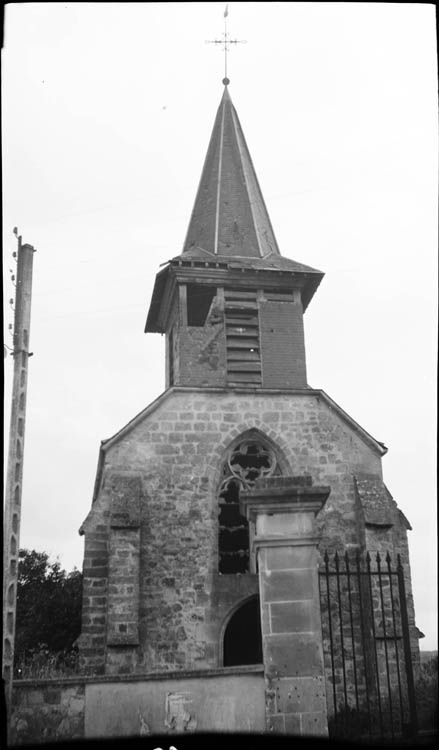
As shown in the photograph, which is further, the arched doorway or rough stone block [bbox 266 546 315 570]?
the arched doorway

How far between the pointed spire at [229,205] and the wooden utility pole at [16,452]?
9.68 meters

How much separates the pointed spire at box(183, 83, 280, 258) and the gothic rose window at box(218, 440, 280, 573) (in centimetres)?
563

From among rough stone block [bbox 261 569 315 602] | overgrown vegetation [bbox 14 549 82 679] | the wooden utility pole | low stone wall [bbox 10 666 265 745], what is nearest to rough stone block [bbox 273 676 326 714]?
low stone wall [bbox 10 666 265 745]

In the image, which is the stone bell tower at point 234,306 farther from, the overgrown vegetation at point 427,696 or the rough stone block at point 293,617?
the rough stone block at point 293,617

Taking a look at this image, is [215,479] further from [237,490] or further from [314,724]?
[314,724]

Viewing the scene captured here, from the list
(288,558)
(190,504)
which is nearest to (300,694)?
(288,558)

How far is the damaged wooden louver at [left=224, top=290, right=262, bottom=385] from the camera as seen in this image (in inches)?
736

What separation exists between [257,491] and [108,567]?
7805 mm

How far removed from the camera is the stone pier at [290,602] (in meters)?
7.09

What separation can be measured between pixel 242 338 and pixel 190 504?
473cm

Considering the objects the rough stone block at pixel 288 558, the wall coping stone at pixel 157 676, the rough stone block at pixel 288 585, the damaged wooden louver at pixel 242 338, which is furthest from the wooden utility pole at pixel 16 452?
the damaged wooden louver at pixel 242 338

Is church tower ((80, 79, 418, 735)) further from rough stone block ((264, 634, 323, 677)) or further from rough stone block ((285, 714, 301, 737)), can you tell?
rough stone block ((285, 714, 301, 737))

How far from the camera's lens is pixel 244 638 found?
16266 millimetres

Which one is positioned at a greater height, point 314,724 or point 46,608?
point 46,608
